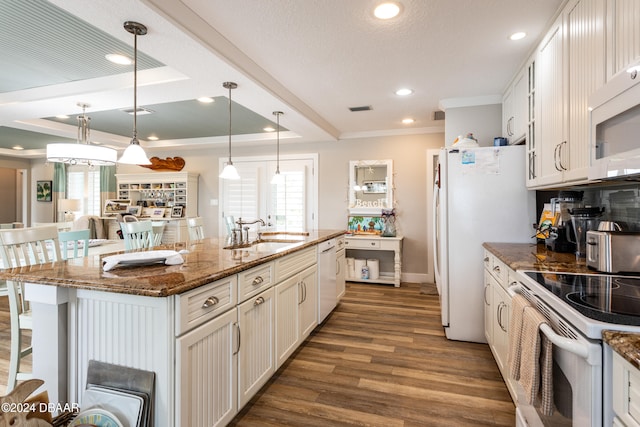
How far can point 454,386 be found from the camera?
7.04 feet

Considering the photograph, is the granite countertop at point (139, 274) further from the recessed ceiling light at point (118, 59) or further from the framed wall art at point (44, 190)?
the framed wall art at point (44, 190)

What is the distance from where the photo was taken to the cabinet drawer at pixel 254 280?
175 centimetres

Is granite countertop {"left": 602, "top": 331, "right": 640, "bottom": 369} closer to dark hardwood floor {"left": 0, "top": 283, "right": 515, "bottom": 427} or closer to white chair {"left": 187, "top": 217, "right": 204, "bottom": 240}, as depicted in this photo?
dark hardwood floor {"left": 0, "top": 283, "right": 515, "bottom": 427}

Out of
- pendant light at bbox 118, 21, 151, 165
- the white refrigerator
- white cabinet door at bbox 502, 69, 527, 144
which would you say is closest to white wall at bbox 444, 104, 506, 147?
white cabinet door at bbox 502, 69, 527, 144

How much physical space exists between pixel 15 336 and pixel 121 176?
16.7ft

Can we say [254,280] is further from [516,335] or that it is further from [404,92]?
[404,92]

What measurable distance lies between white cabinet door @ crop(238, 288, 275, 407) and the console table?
2.89 meters

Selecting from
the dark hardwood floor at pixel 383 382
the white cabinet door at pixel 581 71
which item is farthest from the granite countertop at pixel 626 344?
the dark hardwood floor at pixel 383 382

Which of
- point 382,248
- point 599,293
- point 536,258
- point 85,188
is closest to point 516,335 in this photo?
point 599,293

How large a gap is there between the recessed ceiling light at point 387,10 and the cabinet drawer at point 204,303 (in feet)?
5.87

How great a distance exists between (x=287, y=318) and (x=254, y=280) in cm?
62

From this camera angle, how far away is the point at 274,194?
562cm

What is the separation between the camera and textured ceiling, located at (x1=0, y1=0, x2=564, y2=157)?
192cm

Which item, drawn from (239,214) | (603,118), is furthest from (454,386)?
(239,214)
